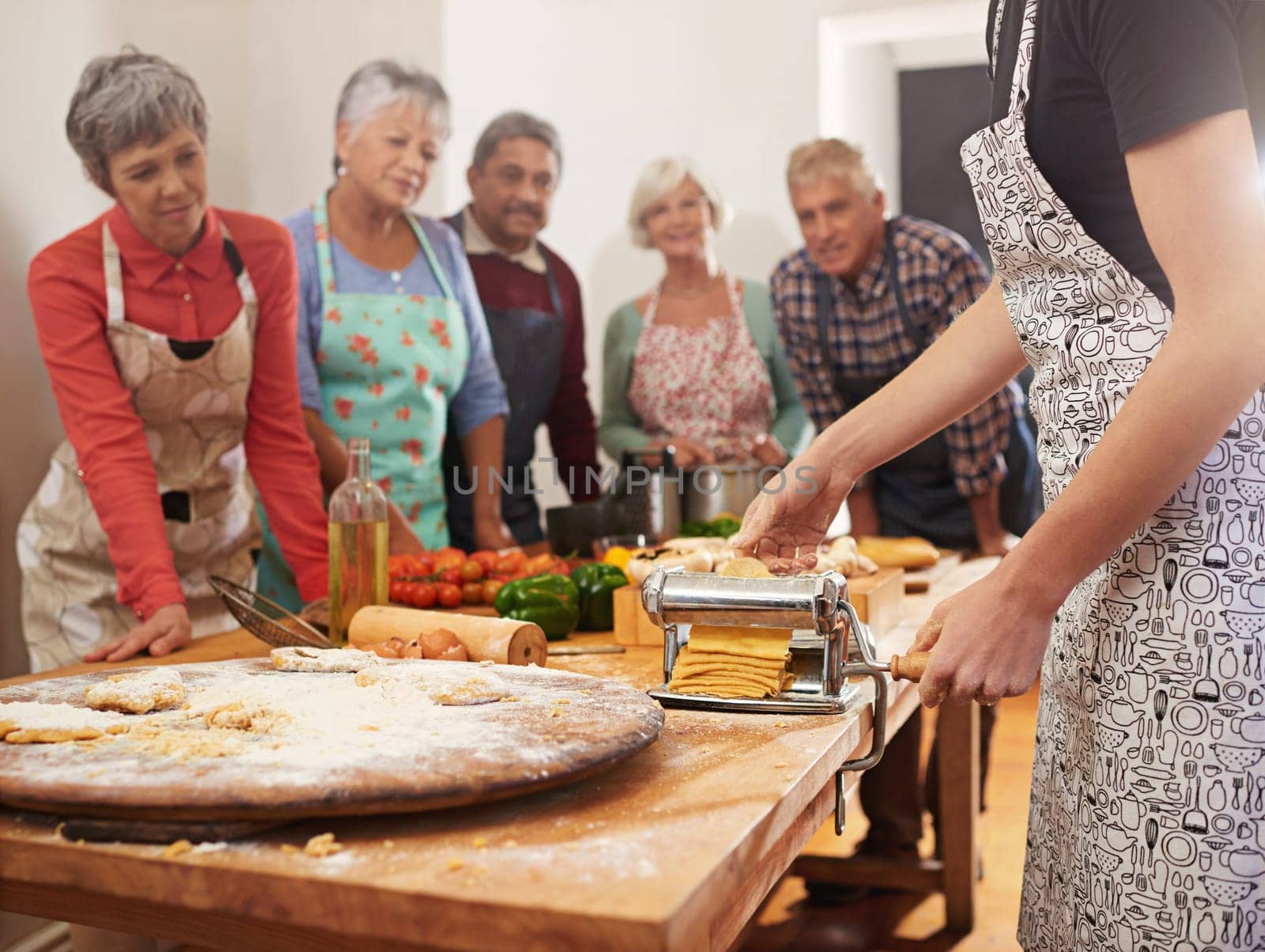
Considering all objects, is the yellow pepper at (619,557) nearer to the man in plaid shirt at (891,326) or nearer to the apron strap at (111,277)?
the apron strap at (111,277)

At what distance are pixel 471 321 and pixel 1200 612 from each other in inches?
100

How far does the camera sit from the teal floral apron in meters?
3.08

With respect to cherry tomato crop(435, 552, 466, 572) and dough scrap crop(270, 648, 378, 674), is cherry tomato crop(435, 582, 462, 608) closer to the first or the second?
cherry tomato crop(435, 552, 466, 572)

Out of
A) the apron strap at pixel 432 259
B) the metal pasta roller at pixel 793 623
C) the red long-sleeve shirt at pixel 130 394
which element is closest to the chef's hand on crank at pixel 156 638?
the red long-sleeve shirt at pixel 130 394

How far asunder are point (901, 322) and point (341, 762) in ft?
8.82

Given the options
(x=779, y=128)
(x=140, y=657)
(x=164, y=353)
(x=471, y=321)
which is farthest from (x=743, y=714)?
(x=779, y=128)

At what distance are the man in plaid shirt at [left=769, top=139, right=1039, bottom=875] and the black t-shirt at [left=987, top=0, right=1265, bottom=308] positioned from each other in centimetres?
201

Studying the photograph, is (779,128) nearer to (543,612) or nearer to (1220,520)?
(543,612)

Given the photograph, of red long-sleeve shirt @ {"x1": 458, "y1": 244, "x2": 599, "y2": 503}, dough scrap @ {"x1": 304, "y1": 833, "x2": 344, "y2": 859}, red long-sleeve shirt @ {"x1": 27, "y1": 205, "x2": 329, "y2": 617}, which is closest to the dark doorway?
red long-sleeve shirt @ {"x1": 458, "y1": 244, "x2": 599, "y2": 503}

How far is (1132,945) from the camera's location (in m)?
1.05

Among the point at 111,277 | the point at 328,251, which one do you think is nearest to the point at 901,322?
the point at 328,251

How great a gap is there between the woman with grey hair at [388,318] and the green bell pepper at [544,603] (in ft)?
4.80

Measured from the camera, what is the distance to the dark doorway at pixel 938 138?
6.22 m

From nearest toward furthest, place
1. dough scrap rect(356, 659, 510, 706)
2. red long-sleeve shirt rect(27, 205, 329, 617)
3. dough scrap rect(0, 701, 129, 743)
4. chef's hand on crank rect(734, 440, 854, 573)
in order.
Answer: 1. dough scrap rect(0, 701, 129, 743)
2. dough scrap rect(356, 659, 510, 706)
3. chef's hand on crank rect(734, 440, 854, 573)
4. red long-sleeve shirt rect(27, 205, 329, 617)
